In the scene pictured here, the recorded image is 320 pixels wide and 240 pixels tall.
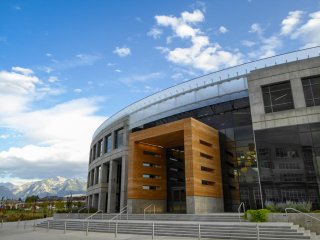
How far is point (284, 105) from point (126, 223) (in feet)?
55.4

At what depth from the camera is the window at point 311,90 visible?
24.1m

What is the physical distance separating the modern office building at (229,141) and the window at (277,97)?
0.08 meters

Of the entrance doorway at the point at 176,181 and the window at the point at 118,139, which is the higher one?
the window at the point at 118,139

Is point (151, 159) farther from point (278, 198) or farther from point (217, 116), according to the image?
point (278, 198)

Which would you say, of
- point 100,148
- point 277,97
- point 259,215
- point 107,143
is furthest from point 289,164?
point 100,148

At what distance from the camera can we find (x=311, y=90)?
964 inches

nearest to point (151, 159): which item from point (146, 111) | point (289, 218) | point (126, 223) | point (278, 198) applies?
point (146, 111)

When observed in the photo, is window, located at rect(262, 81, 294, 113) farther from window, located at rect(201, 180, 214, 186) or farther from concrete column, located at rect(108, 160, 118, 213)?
concrete column, located at rect(108, 160, 118, 213)

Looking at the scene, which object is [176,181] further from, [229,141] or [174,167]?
[229,141]

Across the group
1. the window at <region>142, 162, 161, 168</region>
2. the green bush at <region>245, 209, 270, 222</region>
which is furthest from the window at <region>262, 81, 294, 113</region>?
the window at <region>142, 162, 161, 168</region>

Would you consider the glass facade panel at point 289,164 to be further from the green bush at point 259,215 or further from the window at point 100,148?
the window at point 100,148

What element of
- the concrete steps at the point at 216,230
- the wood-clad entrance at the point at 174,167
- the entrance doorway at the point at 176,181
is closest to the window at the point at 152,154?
the wood-clad entrance at the point at 174,167

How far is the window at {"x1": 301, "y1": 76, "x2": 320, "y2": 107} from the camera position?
79.1 ft

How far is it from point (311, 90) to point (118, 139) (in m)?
26.3
